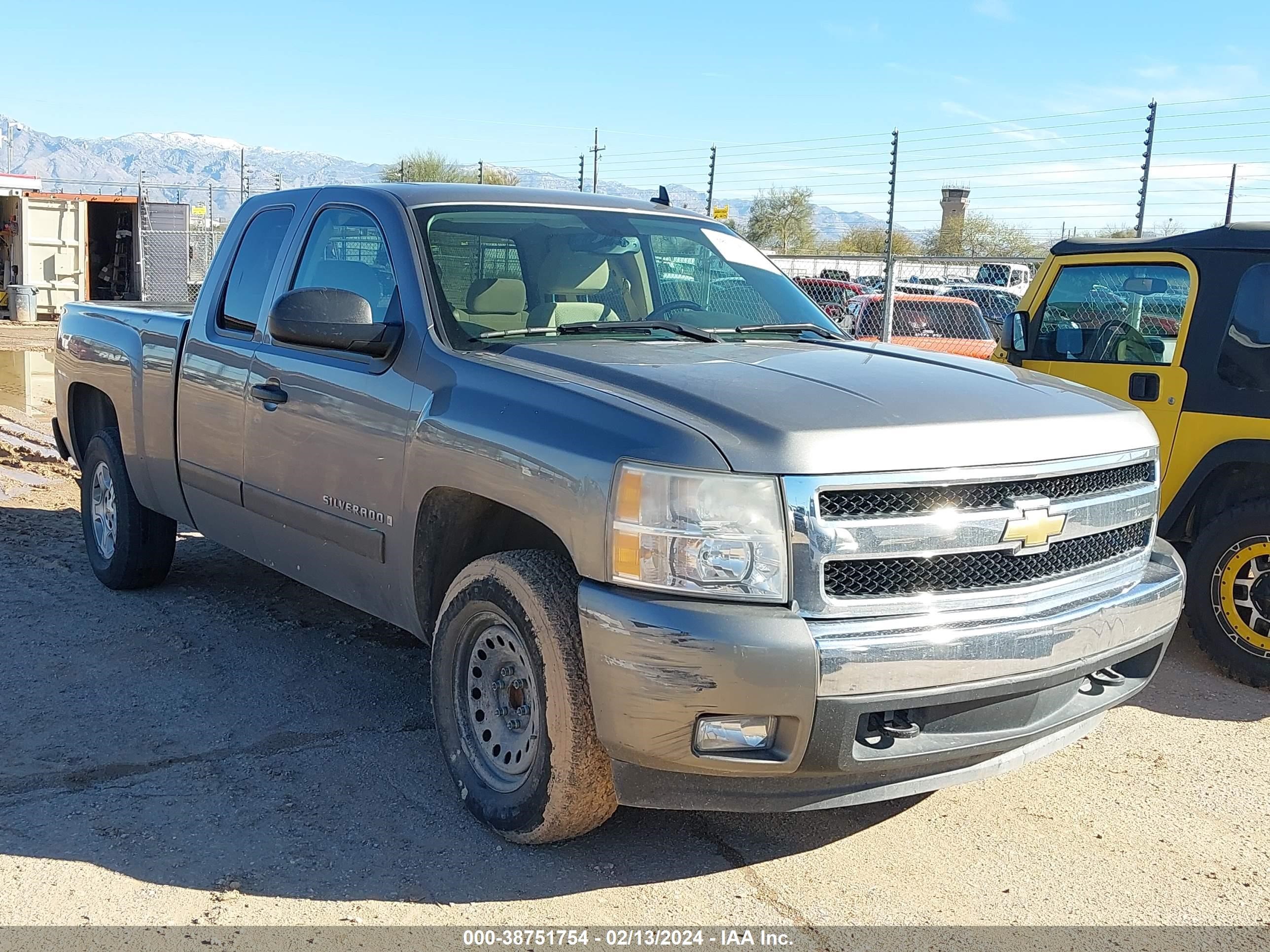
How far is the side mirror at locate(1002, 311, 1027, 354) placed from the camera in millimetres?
6438

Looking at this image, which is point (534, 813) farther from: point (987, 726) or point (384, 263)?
point (384, 263)

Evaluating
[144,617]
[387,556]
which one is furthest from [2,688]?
[387,556]

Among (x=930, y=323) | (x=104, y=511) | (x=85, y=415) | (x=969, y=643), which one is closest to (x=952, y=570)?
(x=969, y=643)

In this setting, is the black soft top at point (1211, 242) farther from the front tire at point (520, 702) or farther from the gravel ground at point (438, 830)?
the front tire at point (520, 702)

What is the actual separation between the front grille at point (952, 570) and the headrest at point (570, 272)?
1.72m

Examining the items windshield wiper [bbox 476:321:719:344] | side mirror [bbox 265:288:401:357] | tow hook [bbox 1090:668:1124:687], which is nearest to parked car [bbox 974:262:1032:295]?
windshield wiper [bbox 476:321:719:344]

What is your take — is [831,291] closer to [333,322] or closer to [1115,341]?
[1115,341]

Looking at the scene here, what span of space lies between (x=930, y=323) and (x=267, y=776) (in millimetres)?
12577

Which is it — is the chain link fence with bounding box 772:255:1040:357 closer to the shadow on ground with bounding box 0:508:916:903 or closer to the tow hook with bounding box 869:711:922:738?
the shadow on ground with bounding box 0:508:916:903

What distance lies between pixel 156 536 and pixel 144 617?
490 mm

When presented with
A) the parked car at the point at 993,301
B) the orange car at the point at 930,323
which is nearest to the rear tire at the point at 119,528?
the orange car at the point at 930,323

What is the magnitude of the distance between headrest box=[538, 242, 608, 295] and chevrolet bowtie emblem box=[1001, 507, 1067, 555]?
1798 millimetres

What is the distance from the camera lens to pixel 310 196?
16.2ft

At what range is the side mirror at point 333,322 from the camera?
4.01m
